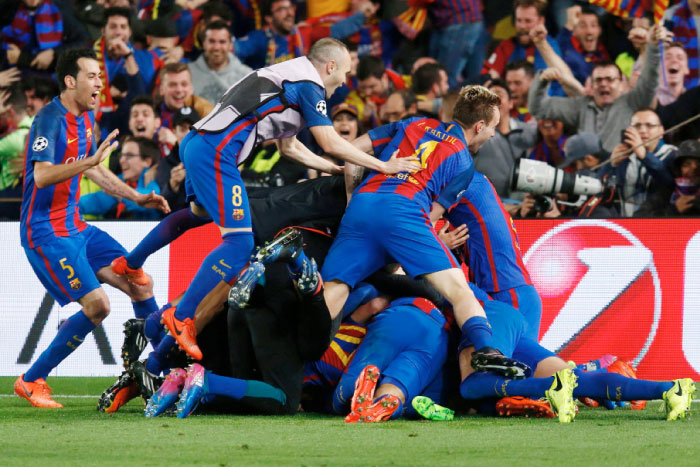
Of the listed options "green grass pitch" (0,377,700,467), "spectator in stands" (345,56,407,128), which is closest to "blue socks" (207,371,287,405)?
"green grass pitch" (0,377,700,467)

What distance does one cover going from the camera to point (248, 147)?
631 centimetres

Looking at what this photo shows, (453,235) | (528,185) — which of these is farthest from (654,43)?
(453,235)

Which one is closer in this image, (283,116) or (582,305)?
(283,116)

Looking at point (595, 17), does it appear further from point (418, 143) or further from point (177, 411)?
point (177, 411)

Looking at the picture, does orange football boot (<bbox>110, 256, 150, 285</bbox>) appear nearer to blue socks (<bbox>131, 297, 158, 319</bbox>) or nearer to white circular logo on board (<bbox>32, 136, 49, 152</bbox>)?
blue socks (<bbox>131, 297, 158, 319</bbox>)

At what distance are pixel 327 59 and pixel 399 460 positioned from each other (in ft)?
11.0

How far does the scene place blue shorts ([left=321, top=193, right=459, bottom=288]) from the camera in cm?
589

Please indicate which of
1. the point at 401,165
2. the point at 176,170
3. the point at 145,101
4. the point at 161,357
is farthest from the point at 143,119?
the point at 401,165

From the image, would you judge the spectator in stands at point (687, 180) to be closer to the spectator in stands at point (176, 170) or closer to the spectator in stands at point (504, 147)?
the spectator in stands at point (504, 147)

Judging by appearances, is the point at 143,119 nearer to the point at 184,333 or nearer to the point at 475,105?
the point at 475,105

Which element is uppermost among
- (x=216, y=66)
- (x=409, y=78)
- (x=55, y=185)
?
(x=216, y=66)

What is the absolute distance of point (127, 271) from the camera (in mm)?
7102

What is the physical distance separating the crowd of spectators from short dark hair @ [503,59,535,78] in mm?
14

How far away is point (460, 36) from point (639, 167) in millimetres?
2901
